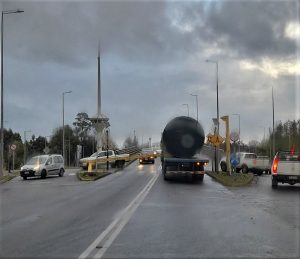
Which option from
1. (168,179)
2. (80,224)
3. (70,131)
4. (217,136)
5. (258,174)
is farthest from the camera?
(70,131)

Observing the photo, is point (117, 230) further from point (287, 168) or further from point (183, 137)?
point (183, 137)

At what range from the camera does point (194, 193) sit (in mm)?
22281

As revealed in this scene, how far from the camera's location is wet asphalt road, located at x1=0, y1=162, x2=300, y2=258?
9.54 m

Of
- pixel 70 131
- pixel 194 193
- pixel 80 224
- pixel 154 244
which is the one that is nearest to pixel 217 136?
pixel 194 193

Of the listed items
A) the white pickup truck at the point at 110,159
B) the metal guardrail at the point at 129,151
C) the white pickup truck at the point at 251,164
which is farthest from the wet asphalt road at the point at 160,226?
the metal guardrail at the point at 129,151

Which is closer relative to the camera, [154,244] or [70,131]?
[154,244]

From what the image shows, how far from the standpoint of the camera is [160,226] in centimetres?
1243

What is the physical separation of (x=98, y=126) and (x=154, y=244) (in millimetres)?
44508

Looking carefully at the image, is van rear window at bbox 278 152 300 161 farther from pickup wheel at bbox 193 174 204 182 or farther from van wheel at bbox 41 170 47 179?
van wheel at bbox 41 170 47 179

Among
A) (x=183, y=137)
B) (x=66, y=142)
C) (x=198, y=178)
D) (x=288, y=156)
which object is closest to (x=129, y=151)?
(x=183, y=137)

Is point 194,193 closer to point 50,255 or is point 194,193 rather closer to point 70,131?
point 50,255

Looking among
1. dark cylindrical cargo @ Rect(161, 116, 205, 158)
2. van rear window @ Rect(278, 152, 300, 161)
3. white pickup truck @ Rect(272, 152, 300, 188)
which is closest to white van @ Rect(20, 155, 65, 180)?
dark cylindrical cargo @ Rect(161, 116, 205, 158)

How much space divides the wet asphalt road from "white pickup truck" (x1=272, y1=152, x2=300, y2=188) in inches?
184

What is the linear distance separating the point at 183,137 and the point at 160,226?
18.3 m
